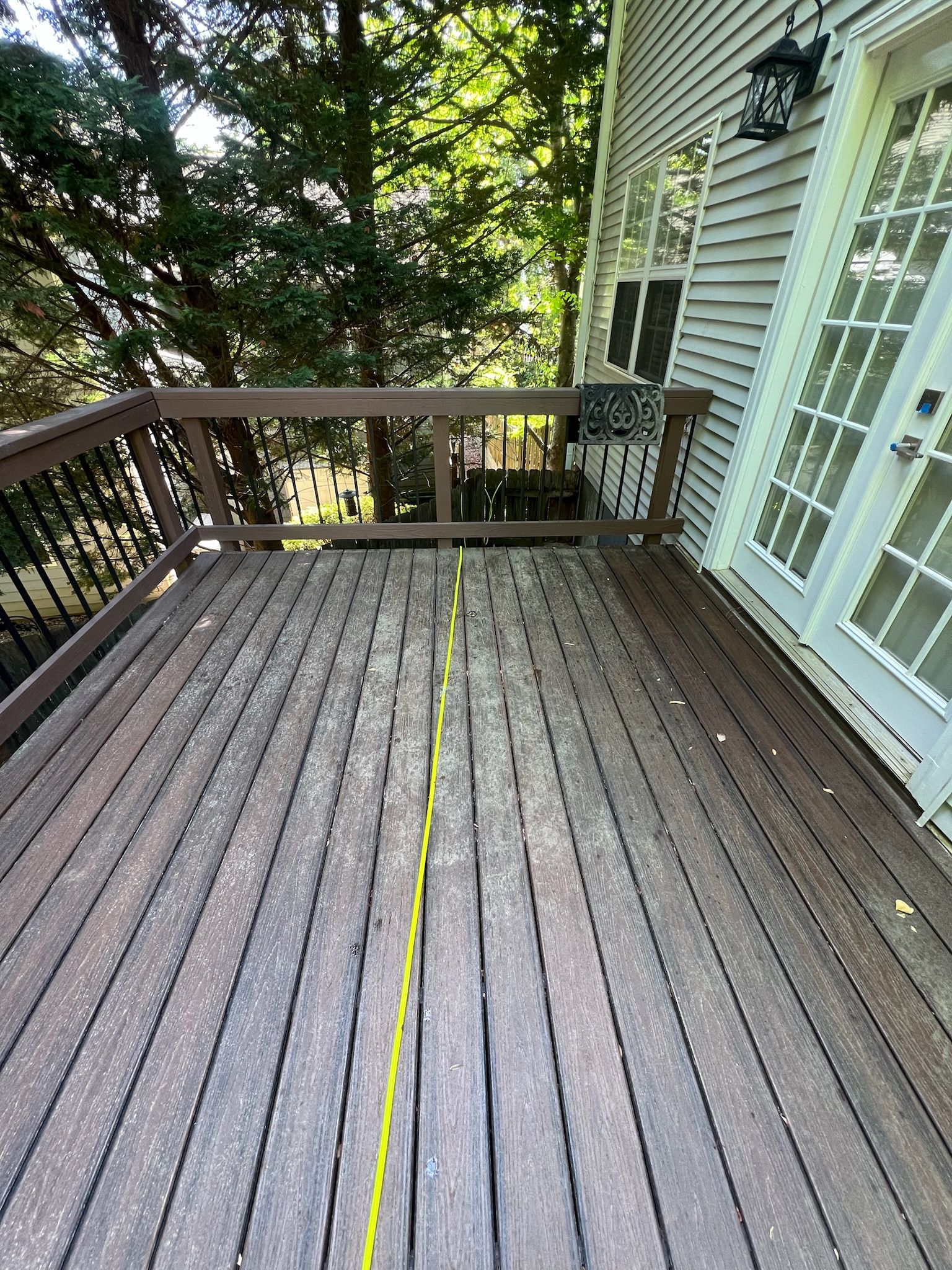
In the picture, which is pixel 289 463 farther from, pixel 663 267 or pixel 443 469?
pixel 663 267

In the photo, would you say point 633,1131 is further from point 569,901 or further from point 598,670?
point 598,670

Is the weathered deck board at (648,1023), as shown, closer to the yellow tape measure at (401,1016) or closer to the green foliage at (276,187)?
the yellow tape measure at (401,1016)

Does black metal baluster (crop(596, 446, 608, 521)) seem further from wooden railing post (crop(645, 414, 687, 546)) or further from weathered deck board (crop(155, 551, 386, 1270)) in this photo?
weathered deck board (crop(155, 551, 386, 1270))

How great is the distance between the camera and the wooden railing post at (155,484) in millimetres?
2598

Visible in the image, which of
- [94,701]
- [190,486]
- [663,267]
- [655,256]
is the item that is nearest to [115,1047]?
[94,701]

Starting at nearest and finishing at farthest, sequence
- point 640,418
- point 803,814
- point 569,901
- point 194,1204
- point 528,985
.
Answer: point 194,1204, point 528,985, point 569,901, point 803,814, point 640,418

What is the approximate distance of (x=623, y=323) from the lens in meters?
4.53

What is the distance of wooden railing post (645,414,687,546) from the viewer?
2832 mm

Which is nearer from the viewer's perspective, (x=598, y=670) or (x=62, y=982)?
(x=62, y=982)

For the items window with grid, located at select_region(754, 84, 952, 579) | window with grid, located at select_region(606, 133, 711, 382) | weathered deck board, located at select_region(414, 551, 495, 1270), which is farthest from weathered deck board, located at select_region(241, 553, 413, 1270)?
window with grid, located at select_region(606, 133, 711, 382)

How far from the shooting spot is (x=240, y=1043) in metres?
1.09

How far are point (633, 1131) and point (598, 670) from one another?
1.39m

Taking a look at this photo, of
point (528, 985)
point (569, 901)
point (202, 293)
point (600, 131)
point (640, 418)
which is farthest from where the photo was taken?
point (600, 131)

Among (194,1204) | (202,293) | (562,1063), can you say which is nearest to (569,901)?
(562,1063)
